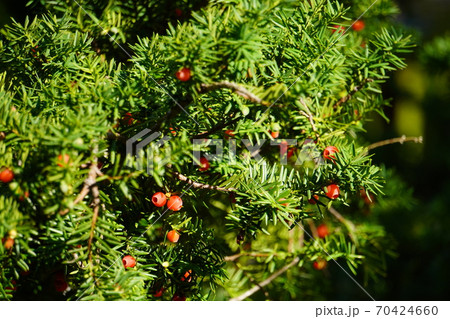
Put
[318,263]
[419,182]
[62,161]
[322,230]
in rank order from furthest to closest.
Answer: [419,182] → [322,230] → [318,263] → [62,161]

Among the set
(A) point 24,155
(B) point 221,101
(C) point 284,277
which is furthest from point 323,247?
(A) point 24,155

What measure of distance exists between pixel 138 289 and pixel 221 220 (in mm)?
282

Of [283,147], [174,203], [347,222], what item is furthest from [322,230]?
[174,203]

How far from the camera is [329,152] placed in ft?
1.75

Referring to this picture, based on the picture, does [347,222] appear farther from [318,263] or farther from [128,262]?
[128,262]

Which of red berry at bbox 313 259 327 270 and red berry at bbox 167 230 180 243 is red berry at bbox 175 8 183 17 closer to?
red berry at bbox 167 230 180 243

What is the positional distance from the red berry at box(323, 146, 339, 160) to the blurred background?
46 cm

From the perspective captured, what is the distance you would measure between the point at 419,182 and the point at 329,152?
1469mm

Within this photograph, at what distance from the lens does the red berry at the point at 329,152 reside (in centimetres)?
53

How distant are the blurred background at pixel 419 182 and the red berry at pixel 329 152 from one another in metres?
0.46

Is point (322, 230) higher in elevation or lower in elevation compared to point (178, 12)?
lower

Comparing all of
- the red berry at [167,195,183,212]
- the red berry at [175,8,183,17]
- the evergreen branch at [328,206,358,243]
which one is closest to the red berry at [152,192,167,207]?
the red berry at [167,195,183,212]

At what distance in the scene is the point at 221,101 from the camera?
52cm
